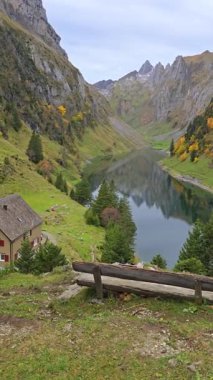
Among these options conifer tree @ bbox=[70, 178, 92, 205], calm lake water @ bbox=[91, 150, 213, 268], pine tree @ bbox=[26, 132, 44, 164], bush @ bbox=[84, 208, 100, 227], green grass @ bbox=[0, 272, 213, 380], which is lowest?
calm lake water @ bbox=[91, 150, 213, 268]

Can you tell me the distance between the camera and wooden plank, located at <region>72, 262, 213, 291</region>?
2045cm

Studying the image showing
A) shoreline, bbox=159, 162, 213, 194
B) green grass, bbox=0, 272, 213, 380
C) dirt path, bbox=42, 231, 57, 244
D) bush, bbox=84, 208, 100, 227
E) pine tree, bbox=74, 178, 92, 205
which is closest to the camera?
green grass, bbox=0, 272, 213, 380

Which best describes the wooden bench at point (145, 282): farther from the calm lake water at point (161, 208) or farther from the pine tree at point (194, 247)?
the calm lake water at point (161, 208)

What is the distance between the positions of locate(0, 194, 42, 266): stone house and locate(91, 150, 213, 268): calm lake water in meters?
21.2

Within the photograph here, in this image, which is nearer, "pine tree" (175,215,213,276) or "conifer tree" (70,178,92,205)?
"pine tree" (175,215,213,276)

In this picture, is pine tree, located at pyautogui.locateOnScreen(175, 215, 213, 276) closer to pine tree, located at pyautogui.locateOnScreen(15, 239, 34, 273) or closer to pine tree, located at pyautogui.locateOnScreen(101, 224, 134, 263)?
pine tree, located at pyautogui.locateOnScreen(101, 224, 134, 263)

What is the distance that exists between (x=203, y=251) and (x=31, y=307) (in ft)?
132

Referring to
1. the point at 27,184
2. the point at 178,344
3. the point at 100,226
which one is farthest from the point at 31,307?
the point at 27,184

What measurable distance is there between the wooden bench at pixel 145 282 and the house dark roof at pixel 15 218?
133 feet

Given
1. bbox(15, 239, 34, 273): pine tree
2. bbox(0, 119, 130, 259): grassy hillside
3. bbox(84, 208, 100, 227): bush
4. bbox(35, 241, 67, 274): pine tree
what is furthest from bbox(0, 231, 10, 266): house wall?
bbox(84, 208, 100, 227): bush

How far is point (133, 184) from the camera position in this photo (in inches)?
6924

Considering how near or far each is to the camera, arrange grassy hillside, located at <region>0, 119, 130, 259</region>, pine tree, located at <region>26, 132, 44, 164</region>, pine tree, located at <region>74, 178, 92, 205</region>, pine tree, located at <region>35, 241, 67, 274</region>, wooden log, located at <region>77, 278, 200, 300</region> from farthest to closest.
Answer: pine tree, located at <region>26, 132, 44, 164</region>
pine tree, located at <region>74, 178, 92, 205</region>
grassy hillside, located at <region>0, 119, 130, 259</region>
pine tree, located at <region>35, 241, 67, 274</region>
wooden log, located at <region>77, 278, 200, 300</region>

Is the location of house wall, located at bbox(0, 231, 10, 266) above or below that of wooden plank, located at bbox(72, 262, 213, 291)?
below

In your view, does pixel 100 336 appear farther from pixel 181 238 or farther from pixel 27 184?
pixel 27 184
